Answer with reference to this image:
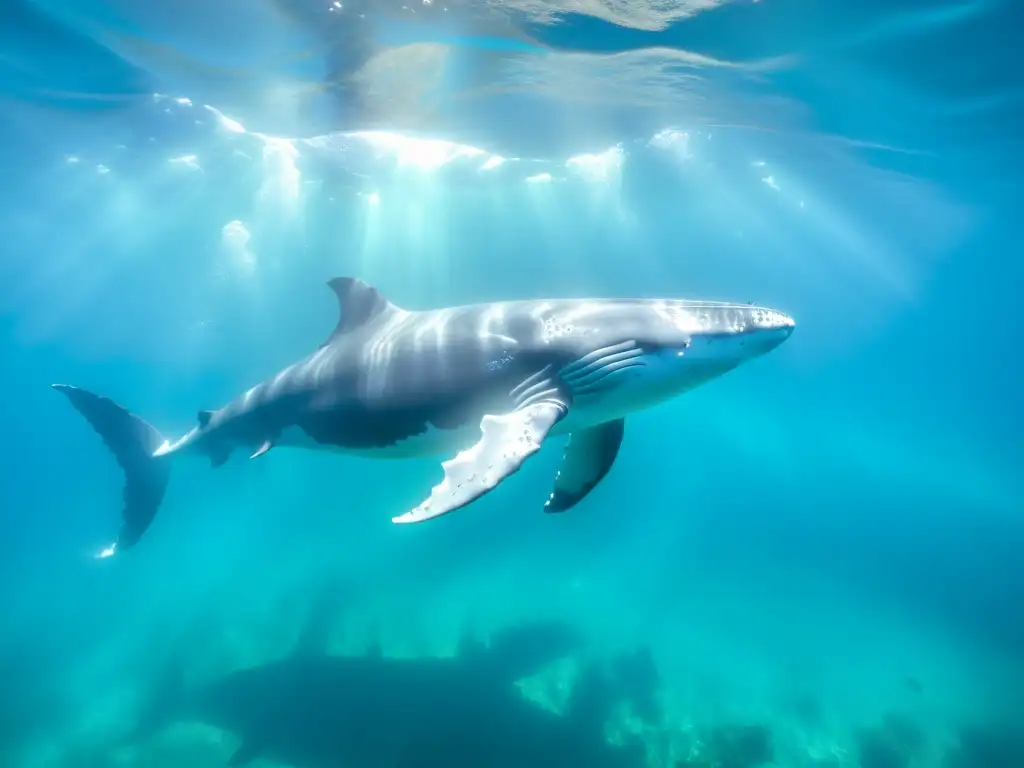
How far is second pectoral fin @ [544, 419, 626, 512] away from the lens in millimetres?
7781

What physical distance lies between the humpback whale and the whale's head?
0.01 m

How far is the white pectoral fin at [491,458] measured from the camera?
4.53m

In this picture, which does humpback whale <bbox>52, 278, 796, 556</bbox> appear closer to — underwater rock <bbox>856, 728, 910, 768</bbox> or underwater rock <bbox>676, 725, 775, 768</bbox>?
Answer: underwater rock <bbox>676, 725, 775, 768</bbox>

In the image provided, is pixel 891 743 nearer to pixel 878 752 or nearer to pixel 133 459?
pixel 878 752

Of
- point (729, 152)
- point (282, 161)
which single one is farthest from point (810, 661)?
point (282, 161)

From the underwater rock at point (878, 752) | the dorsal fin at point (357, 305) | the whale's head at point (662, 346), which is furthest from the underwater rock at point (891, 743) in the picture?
the dorsal fin at point (357, 305)

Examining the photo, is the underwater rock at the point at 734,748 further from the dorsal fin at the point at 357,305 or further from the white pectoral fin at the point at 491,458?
the dorsal fin at the point at 357,305

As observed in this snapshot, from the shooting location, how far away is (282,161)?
32906 millimetres

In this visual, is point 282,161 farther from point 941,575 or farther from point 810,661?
point 941,575

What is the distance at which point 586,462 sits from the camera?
7855 mm

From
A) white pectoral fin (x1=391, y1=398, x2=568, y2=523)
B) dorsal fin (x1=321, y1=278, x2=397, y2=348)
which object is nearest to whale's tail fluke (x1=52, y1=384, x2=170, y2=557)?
dorsal fin (x1=321, y1=278, x2=397, y2=348)

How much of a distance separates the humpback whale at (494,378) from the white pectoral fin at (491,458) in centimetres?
2

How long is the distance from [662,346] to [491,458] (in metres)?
2.25

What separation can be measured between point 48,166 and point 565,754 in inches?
1485
